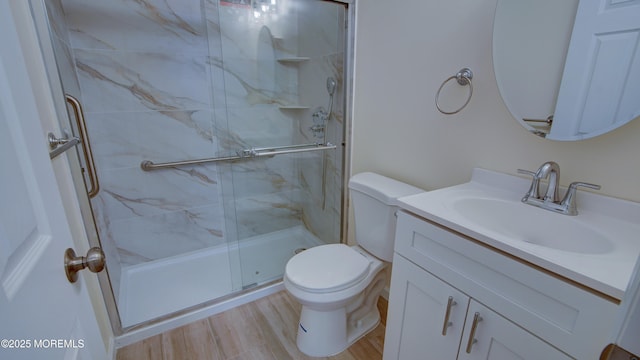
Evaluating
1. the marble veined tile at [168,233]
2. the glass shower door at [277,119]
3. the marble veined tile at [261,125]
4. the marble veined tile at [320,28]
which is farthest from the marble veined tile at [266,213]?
the marble veined tile at [320,28]

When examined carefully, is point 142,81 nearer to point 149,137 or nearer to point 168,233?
A: point 149,137

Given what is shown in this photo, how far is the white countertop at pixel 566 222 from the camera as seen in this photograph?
65 centimetres

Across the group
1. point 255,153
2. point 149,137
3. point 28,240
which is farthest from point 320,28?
point 28,240

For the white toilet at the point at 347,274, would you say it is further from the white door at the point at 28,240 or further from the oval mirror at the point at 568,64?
the white door at the point at 28,240

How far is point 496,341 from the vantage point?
2.76 feet

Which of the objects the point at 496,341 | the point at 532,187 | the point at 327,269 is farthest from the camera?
the point at 327,269

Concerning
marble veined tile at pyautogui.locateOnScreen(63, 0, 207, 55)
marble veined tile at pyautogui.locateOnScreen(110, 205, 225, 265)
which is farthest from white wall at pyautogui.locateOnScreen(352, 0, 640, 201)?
marble veined tile at pyautogui.locateOnScreen(110, 205, 225, 265)

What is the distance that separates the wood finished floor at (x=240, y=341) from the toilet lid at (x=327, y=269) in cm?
45

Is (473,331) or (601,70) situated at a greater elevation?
(601,70)

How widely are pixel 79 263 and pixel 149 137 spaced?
1.73 m

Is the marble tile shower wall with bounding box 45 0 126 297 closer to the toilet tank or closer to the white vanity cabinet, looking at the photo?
the toilet tank

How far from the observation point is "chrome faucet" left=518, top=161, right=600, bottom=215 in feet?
3.16

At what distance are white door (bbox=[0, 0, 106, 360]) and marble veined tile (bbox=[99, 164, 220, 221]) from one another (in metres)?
1.69

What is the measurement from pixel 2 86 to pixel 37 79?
0.79 meters
